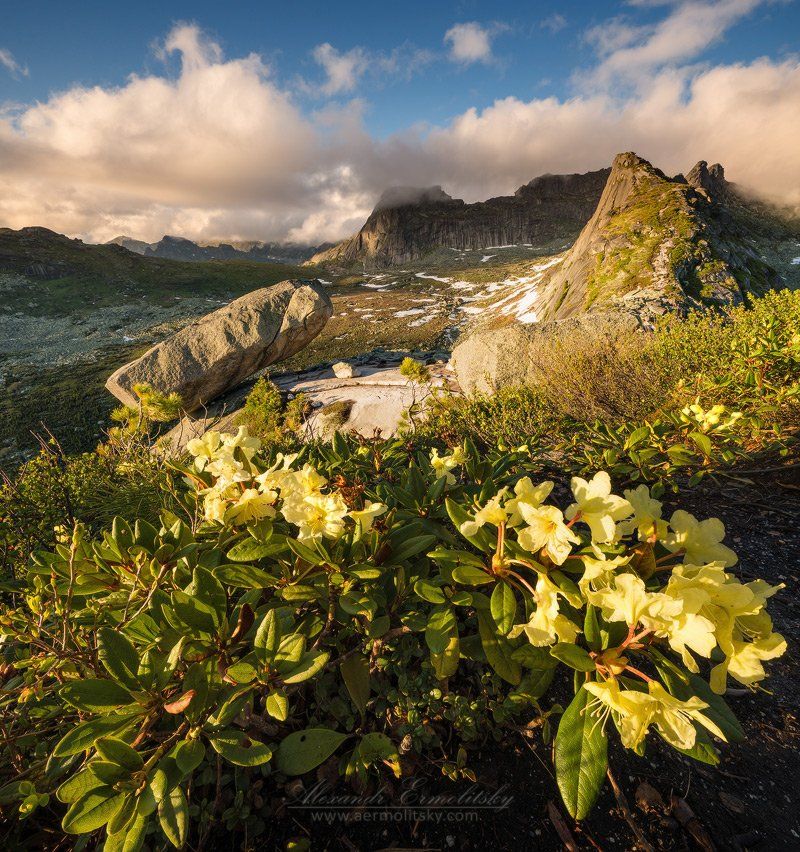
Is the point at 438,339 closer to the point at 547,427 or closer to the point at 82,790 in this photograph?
the point at 547,427

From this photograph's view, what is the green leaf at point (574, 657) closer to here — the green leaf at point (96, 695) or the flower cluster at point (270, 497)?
the flower cluster at point (270, 497)

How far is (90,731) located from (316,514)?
0.84m

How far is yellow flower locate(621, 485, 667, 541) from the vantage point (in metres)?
1.24

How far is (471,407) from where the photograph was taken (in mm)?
4562

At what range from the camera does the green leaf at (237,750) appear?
3.41ft

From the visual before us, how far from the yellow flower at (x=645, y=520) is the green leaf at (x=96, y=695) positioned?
5.42 ft

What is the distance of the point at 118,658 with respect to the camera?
46.7 inches

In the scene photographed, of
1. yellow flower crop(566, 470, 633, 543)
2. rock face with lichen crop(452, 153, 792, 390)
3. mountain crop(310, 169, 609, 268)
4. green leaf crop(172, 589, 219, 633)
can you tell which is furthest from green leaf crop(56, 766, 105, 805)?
mountain crop(310, 169, 609, 268)

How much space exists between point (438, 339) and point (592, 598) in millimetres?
33328

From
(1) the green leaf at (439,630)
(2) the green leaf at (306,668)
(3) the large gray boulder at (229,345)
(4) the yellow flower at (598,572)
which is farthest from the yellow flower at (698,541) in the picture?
(3) the large gray boulder at (229,345)

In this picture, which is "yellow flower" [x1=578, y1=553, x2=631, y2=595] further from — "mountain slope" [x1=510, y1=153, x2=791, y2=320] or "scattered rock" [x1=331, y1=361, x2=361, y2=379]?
"scattered rock" [x1=331, y1=361, x2=361, y2=379]

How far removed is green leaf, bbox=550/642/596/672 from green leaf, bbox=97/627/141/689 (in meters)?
1.26

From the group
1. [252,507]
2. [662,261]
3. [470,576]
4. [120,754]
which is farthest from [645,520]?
[662,261]

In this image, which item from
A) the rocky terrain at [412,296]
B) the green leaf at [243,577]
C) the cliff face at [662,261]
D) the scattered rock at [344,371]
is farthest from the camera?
the scattered rock at [344,371]
